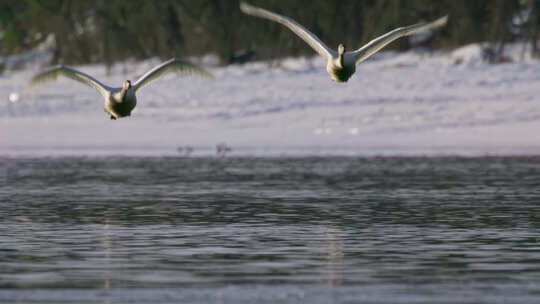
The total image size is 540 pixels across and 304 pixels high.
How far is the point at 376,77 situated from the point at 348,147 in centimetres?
916

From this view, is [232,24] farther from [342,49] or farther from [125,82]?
[342,49]

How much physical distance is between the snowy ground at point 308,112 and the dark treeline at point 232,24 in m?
1.28

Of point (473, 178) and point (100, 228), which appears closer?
point (100, 228)

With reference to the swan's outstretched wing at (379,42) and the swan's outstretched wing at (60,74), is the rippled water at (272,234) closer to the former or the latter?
the swan's outstretched wing at (60,74)

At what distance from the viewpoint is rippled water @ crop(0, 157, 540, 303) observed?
13.4 meters

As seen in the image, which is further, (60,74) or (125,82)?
(60,74)

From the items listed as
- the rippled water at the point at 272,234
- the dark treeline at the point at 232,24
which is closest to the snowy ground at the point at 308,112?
the dark treeline at the point at 232,24

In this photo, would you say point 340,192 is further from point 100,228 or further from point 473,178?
point 100,228

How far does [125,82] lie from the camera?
21.3 m

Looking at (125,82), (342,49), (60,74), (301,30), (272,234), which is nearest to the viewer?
(272,234)

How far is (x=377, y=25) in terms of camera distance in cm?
5197

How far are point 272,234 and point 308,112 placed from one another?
87.2 ft

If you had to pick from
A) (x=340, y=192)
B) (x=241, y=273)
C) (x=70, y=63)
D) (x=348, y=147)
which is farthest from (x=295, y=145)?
(x=241, y=273)

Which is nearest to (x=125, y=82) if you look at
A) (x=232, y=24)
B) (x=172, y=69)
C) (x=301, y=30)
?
(x=172, y=69)
